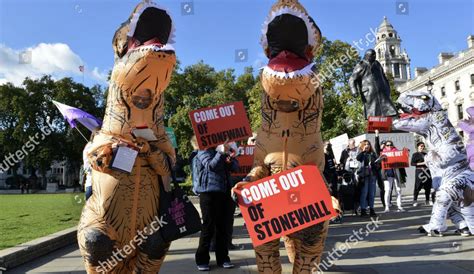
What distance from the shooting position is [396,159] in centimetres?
907

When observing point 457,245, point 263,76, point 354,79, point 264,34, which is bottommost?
point 457,245

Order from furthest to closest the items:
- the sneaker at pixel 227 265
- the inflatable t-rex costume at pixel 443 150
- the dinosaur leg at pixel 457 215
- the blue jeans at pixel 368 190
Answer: the blue jeans at pixel 368 190
the dinosaur leg at pixel 457 215
the inflatable t-rex costume at pixel 443 150
the sneaker at pixel 227 265

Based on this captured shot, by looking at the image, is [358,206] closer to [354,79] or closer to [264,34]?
[354,79]

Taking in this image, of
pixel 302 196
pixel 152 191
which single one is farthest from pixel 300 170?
pixel 152 191

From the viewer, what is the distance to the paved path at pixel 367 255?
15.9 ft

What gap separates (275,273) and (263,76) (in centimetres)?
152

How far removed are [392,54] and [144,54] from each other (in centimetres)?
7600

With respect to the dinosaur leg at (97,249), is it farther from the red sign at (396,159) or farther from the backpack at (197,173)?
the red sign at (396,159)

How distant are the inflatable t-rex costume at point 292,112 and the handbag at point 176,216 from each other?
549 mm

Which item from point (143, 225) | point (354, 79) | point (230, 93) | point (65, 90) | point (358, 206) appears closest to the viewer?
point (143, 225)

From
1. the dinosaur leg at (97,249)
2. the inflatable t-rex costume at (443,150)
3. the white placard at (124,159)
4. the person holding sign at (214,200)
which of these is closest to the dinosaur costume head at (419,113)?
the inflatable t-rex costume at (443,150)

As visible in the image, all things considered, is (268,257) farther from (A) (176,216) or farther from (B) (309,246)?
(A) (176,216)

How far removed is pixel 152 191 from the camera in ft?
9.44

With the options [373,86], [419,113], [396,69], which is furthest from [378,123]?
[396,69]
